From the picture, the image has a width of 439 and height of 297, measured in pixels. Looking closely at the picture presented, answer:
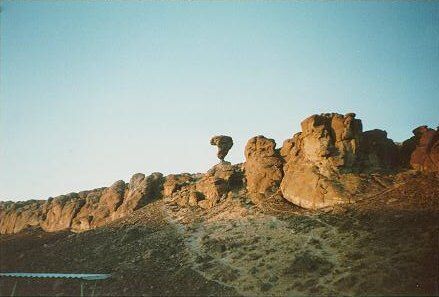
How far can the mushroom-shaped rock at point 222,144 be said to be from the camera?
50000 millimetres

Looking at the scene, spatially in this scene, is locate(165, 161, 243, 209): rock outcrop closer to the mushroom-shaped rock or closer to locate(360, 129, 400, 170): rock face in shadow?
the mushroom-shaped rock

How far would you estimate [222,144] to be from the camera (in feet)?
165

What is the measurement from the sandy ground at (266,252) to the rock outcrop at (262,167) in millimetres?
2143

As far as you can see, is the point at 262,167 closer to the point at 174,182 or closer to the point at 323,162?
the point at 323,162

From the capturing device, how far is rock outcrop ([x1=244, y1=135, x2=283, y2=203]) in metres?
36.7

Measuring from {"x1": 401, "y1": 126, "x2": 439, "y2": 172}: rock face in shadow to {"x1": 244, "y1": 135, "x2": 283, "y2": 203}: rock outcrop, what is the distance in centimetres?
1345

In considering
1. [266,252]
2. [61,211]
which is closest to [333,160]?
[266,252]

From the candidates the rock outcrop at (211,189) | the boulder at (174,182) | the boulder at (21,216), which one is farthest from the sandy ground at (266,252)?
the boulder at (21,216)

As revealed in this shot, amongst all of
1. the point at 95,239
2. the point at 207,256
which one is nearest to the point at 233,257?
the point at 207,256

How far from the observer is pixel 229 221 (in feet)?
107

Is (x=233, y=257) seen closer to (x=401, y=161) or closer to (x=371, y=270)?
(x=371, y=270)

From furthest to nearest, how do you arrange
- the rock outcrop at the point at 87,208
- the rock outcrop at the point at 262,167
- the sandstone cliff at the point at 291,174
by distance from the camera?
the rock outcrop at the point at 87,208
the rock outcrop at the point at 262,167
the sandstone cliff at the point at 291,174

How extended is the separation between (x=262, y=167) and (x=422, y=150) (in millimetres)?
16687

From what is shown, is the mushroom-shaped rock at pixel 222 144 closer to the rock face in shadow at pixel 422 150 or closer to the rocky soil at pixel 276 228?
the rocky soil at pixel 276 228
